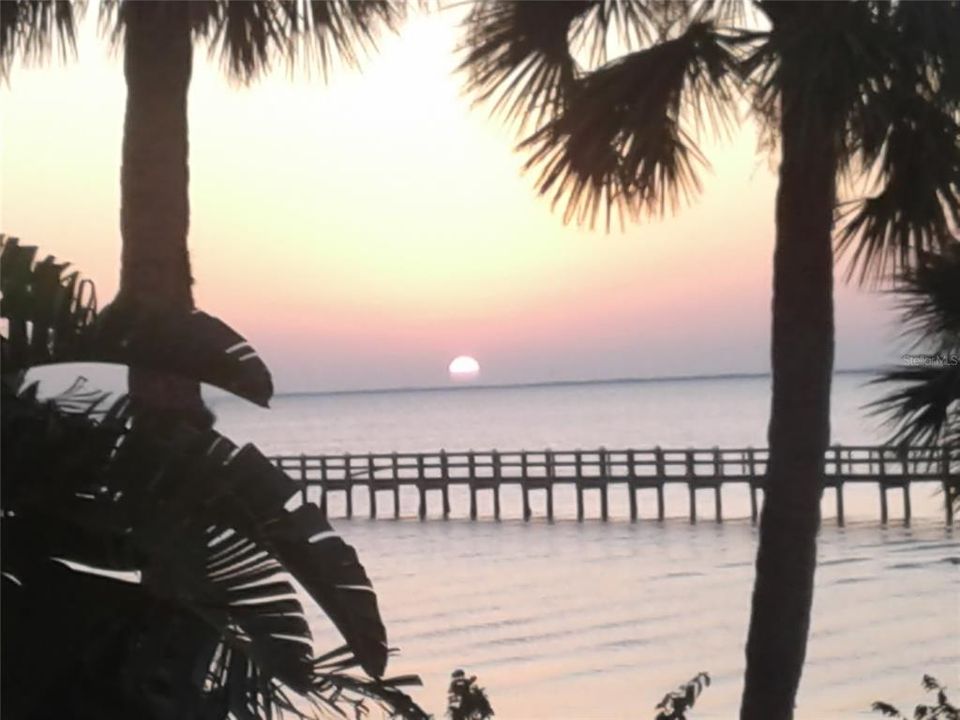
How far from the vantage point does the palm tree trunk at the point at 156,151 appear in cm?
678

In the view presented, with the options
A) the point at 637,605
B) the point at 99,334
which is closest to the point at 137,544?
the point at 99,334

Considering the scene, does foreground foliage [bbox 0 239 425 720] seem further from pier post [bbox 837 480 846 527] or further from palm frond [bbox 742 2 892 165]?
pier post [bbox 837 480 846 527]

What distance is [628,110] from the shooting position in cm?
810

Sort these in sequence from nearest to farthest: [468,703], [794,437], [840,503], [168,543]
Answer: [168,543], [468,703], [794,437], [840,503]

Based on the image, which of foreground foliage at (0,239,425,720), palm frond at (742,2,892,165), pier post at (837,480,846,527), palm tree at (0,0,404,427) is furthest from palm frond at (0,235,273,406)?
pier post at (837,480,846,527)

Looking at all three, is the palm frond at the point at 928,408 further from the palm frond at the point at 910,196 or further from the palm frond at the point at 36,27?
the palm frond at the point at 36,27

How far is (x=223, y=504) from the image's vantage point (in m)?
4.48

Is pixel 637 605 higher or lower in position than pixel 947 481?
lower

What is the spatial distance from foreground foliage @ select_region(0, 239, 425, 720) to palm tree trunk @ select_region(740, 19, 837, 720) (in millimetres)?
3852

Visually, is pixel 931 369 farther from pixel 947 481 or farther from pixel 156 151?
pixel 156 151

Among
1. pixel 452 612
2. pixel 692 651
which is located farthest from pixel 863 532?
pixel 692 651

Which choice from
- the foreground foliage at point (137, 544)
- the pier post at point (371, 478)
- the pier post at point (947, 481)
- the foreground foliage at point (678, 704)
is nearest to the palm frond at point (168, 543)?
the foreground foliage at point (137, 544)

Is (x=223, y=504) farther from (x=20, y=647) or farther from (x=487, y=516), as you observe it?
(x=487, y=516)

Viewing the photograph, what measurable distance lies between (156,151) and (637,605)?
23.7 meters
